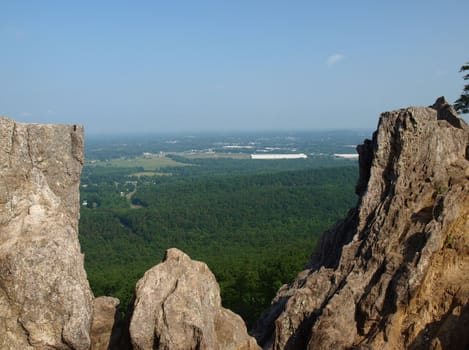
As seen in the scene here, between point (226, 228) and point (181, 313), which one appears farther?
point (226, 228)

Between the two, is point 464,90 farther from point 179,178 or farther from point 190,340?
point 179,178

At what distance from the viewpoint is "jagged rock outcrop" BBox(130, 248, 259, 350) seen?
998cm

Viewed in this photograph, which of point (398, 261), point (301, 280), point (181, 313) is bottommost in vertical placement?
point (301, 280)

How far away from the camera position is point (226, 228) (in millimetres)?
77812

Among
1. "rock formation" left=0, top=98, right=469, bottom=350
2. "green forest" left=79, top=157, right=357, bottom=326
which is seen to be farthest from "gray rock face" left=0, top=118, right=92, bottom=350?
"green forest" left=79, top=157, right=357, bottom=326

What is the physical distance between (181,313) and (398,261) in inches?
220

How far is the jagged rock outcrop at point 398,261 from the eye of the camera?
1066 centimetres

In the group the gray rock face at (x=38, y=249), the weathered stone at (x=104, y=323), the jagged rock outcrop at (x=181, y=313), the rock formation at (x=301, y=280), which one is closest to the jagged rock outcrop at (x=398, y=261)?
the rock formation at (x=301, y=280)

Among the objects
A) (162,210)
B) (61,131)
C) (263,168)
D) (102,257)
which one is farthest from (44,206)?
(263,168)

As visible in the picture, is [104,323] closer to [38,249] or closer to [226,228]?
[38,249]

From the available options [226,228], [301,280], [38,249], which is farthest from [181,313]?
[226,228]

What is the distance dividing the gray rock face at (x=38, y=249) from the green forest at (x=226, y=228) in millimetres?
14703

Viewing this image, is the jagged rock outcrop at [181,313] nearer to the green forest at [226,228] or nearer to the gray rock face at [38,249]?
→ the gray rock face at [38,249]

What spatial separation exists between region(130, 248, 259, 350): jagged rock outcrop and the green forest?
40.7 ft
